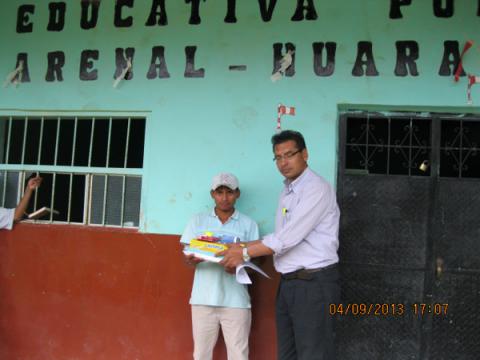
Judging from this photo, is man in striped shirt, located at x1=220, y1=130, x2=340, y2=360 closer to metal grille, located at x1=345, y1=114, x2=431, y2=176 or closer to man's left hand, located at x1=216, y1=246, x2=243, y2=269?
man's left hand, located at x1=216, y1=246, x2=243, y2=269

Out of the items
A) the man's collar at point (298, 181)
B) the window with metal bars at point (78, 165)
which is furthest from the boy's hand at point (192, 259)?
the window with metal bars at point (78, 165)

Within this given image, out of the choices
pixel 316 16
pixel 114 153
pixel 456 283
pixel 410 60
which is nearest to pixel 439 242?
pixel 456 283

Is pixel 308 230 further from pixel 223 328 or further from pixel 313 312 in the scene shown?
pixel 223 328

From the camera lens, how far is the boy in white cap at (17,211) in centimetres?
414

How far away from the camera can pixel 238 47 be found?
3881 millimetres

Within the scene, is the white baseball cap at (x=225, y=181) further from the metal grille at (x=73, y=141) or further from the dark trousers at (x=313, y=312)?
the metal grille at (x=73, y=141)

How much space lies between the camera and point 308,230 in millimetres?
2891

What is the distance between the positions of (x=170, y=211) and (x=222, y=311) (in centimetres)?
94

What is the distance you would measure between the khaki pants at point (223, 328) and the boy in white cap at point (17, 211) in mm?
1810

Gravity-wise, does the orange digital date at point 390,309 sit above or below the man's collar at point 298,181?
below

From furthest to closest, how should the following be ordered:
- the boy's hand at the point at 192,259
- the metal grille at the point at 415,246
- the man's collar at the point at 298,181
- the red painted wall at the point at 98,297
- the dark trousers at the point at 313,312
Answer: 1. the red painted wall at the point at 98,297
2. the metal grille at the point at 415,246
3. the boy's hand at the point at 192,259
4. the man's collar at the point at 298,181
5. the dark trousers at the point at 313,312

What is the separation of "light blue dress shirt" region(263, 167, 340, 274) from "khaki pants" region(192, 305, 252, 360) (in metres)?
0.60

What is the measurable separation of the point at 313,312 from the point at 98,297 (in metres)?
1.95

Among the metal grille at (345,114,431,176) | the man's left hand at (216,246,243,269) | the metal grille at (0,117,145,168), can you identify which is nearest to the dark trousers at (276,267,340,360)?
the man's left hand at (216,246,243,269)
